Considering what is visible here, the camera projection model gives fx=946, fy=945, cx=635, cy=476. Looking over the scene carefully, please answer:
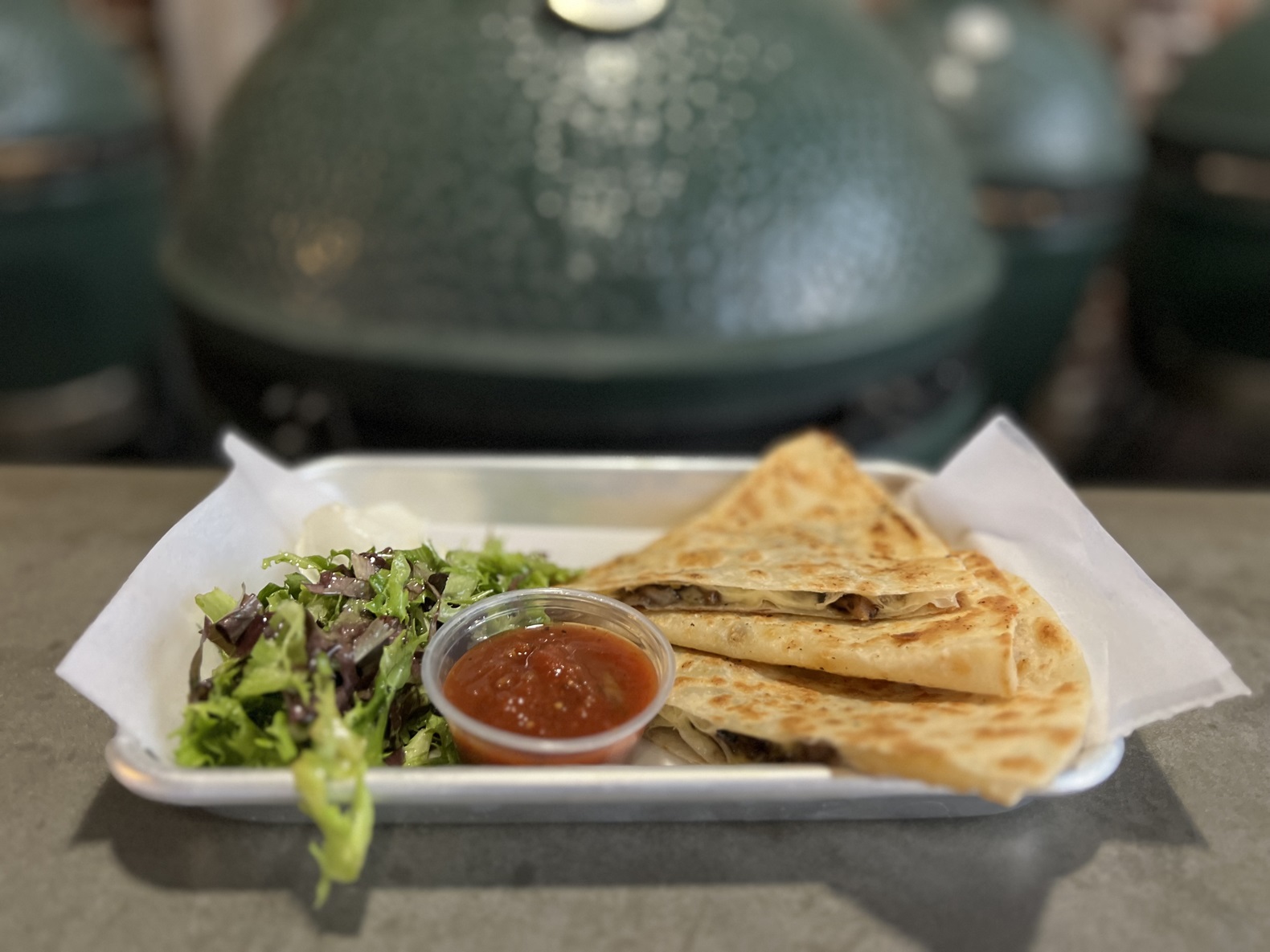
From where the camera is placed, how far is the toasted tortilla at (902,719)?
1173 millimetres

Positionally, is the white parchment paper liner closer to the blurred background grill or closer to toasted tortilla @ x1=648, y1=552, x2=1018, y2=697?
toasted tortilla @ x1=648, y1=552, x2=1018, y2=697

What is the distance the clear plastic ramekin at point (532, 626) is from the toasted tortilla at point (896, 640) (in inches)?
4.0

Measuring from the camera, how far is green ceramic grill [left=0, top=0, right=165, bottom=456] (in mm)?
3516

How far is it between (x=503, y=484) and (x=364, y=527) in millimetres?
412

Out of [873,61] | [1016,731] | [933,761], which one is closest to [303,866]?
[933,761]

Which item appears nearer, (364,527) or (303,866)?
(303,866)

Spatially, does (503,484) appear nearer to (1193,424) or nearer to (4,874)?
(4,874)

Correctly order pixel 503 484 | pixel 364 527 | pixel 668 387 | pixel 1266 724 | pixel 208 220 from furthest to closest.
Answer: pixel 208 220
pixel 668 387
pixel 503 484
pixel 364 527
pixel 1266 724

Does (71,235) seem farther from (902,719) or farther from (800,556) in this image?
(902,719)

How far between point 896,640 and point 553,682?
0.53 metres

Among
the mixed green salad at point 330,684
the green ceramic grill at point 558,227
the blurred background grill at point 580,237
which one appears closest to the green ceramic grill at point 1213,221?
the blurred background grill at point 580,237

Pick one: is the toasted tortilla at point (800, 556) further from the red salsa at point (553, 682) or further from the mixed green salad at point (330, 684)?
the mixed green salad at point (330, 684)

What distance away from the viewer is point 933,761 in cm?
117

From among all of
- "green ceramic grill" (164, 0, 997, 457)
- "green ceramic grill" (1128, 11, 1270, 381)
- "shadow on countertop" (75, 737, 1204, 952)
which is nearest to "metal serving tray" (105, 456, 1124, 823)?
"shadow on countertop" (75, 737, 1204, 952)
